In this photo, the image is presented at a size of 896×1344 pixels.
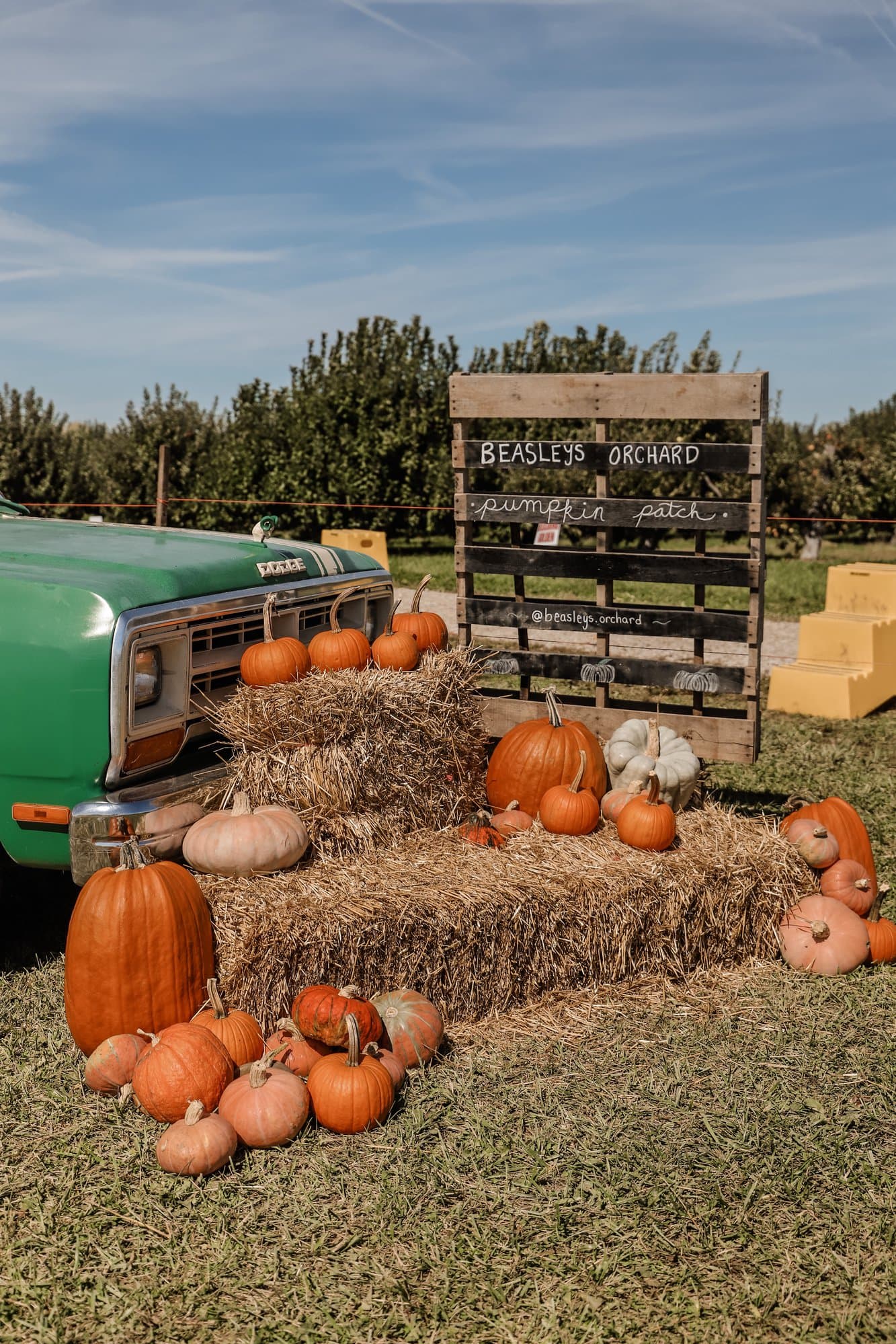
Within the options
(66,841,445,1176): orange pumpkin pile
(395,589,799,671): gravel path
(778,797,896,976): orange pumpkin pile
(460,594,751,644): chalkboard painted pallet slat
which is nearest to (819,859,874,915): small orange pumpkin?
(778,797,896,976): orange pumpkin pile

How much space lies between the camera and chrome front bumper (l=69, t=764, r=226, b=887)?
436 centimetres

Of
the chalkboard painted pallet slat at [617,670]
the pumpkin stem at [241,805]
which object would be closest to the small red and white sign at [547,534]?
the chalkboard painted pallet slat at [617,670]

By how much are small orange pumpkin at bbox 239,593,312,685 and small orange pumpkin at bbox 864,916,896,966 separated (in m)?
2.82

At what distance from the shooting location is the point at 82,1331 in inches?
116

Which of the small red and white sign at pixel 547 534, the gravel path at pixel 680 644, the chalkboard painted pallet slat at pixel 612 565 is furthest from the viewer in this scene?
the gravel path at pixel 680 644

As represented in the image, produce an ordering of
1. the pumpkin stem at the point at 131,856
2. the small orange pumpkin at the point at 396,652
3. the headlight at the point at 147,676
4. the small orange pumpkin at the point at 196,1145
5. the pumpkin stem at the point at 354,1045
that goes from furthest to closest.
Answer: the small orange pumpkin at the point at 396,652
the headlight at the point at 147,676
the pumpkin stem at the point at 131,856
the pumpkin stem at the point at 354,1045
the small orange pumpkin at the point at 196,1145

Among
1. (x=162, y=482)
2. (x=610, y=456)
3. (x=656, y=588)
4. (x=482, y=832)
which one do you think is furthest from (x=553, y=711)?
(x=656, y=588)

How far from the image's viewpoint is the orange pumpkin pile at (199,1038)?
3.75 metres

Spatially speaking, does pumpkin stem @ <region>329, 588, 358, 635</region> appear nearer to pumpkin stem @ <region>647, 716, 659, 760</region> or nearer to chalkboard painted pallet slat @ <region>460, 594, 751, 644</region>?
chalkboard painted pallet slat @ <region>460, 594, 751, 644</region>

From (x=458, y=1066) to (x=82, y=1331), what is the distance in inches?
65.5

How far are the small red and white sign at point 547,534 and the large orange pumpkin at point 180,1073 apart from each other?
359cm

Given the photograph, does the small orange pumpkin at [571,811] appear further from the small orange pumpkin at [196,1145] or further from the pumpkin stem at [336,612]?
the small orange pumpkin at [196,1145]

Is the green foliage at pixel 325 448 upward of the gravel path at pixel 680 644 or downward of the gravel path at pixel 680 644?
upward

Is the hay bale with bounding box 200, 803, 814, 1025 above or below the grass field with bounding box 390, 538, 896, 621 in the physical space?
below
